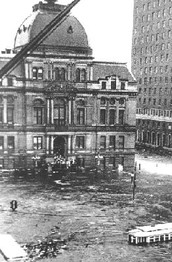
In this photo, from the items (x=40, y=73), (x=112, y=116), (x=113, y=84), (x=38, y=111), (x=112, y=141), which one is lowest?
(x=112, y=141)

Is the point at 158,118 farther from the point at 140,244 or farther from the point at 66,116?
the point at 140,244

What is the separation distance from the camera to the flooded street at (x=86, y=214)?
3400 cm

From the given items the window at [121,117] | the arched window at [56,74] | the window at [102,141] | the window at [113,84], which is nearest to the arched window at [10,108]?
the arched window at [56,74]

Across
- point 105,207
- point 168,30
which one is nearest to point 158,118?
point 168,30

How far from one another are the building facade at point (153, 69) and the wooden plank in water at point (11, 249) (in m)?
73.2

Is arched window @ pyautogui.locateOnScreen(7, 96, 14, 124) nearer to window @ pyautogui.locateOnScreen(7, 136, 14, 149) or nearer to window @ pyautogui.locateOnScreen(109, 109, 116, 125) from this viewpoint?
window @ pyautogui.locateOnScreen(7, 136, 14, 149)

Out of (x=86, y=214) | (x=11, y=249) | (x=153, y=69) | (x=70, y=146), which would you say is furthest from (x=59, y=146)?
(x=153, y=69)

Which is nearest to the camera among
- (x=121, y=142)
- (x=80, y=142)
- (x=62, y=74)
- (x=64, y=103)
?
(x=62, y=74)

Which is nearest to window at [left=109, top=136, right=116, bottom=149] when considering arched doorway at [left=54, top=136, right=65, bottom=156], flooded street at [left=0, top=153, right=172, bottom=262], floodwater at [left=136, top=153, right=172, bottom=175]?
floodwater at [left=136, top=153, right=172, bottom=175]

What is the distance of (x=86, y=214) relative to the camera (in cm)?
4459

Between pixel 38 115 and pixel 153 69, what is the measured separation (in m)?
53.1

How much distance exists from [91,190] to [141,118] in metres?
62.8

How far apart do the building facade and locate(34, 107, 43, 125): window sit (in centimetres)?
4297

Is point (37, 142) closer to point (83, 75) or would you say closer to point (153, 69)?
point (83, 75)
